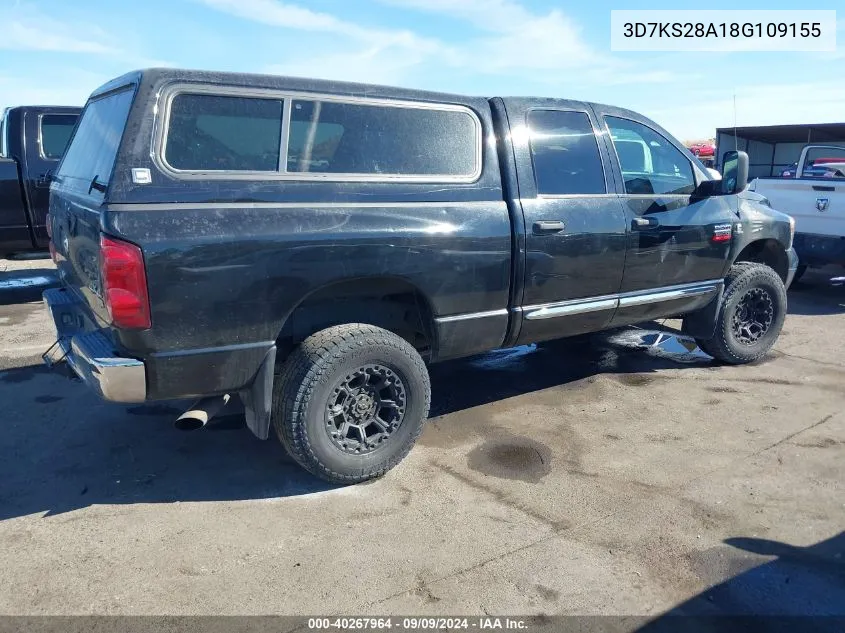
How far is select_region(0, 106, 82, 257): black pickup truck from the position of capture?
757cm

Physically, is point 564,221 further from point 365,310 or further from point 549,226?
point 365,310

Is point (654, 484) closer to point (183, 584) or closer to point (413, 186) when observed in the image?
point (413, 186)

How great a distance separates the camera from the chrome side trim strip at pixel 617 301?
415 cm

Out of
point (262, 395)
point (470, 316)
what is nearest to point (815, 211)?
point (470, 316)

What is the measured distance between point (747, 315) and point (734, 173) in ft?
4.57

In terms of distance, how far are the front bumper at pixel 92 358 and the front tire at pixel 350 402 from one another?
72cm

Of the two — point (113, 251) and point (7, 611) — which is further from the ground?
point (113, 251)

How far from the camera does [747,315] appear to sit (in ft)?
18.2

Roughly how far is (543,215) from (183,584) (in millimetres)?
2732

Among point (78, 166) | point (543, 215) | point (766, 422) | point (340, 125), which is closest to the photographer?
point (340, 125)

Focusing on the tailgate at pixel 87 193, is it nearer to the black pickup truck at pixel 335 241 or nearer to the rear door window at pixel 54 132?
the black pickup truck at pixel 335 241

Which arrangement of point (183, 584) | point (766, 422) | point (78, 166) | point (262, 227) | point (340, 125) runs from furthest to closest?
point (766, 422) < point (78, 166) < point (340, 125) < point (262, 227) < point (183, 584)

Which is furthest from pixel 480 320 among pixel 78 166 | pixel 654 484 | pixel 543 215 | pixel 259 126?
pixel 78 166

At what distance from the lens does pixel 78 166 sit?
3.76 metres
